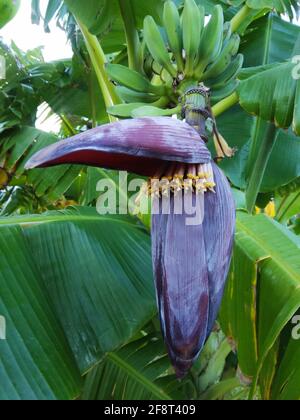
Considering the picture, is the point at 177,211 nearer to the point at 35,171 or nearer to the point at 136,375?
the point at 136,375

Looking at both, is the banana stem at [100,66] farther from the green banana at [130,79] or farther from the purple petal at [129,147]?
the purple petal at [129,147]

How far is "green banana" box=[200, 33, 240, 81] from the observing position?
0.72 m

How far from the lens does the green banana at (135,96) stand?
0.75m

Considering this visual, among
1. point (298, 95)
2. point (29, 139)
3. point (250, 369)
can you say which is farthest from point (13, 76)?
point (250, 369)

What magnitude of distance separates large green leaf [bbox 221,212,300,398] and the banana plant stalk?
25cm

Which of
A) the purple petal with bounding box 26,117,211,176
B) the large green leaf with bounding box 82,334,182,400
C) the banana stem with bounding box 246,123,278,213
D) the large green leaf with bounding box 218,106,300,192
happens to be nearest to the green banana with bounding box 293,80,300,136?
the banana stem with bounding box 246,123,278,213

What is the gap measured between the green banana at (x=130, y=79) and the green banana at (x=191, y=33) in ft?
0.25

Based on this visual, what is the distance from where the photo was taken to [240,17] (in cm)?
100

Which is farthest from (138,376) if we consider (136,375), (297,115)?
(297,115)

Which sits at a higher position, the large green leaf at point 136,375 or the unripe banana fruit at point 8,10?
the unripe banana fruit at point 8,10

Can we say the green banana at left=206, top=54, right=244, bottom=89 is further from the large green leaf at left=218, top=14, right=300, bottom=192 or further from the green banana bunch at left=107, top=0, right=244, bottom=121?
the large green leaf at left=218, top=14, right=300, bottom=192

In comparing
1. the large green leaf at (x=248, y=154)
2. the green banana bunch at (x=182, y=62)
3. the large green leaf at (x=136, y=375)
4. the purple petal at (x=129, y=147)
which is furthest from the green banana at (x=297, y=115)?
the large green leaf at (x=136, y=375)
